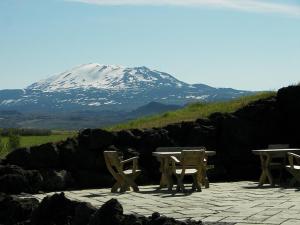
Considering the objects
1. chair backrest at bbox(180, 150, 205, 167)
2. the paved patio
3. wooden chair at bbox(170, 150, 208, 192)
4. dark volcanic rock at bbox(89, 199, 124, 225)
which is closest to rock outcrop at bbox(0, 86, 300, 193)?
Answer: the paved patio

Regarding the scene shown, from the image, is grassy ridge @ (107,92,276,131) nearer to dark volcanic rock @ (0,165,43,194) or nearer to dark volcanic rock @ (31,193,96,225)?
dark volcanic rock @ (0,165,43,194)

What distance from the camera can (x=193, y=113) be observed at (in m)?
20.8

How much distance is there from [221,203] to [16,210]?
11.3 feet

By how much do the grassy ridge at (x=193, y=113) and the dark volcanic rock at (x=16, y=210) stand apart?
25.8 feet

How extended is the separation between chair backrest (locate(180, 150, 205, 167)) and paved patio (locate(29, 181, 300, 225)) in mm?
642

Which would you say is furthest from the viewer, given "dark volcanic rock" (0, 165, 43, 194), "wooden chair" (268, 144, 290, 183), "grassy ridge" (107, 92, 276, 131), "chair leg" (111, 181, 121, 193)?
"grassy ridge" (107, 92, 276, 131)

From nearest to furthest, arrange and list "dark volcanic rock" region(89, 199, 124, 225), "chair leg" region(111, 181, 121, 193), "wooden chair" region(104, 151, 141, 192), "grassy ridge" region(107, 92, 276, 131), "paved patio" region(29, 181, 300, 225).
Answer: "dark volcanic rock" region(89, 199, 124, 225) → "paved patio" region(29, 181, 300, 225) → "wooden chair" region(104, 151, 141, 192) → "chair leg" region(111, 181, 121, 193) → "grassy ridge" region(107, 92, 276, 131)

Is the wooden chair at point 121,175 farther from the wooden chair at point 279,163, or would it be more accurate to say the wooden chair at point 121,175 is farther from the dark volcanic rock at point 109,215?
the dark volcanic rock at point 109,215

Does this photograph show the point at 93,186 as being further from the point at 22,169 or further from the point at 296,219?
the point at 296,219

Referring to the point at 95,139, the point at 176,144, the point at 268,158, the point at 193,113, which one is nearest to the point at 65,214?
the point at 268,158

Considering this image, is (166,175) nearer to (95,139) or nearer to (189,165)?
(189,165)

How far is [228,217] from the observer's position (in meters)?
9.53

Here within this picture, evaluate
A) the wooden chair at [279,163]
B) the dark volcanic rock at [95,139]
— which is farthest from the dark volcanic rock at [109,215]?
the dark volcanic rock at [95,139]

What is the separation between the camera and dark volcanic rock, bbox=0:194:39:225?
1039 cm
